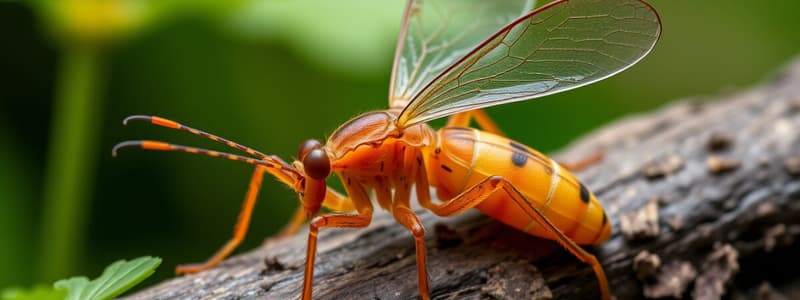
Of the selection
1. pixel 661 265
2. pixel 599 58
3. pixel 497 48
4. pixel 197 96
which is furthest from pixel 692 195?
pixel 197 96

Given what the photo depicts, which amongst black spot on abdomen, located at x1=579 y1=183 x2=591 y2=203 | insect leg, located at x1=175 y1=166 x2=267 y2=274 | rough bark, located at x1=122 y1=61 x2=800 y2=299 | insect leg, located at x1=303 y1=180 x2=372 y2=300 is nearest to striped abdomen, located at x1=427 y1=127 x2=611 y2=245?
black spot on abdomen, located at x1=579 y1=183 x2=591 y2=203

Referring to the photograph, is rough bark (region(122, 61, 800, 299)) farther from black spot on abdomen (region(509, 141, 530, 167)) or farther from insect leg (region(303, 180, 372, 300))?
black spot on abdomen (region(509, 141, 530, 167))

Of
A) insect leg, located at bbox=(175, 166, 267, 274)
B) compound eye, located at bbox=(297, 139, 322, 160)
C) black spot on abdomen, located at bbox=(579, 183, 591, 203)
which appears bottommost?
black spot on abdomen, located at bbox=(579, 183, 591, 203)

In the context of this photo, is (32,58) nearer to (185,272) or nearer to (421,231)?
(185,272)

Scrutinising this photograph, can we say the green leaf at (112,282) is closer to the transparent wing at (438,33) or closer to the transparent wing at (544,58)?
the transparent wing at (544,58)

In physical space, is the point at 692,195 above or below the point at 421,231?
below

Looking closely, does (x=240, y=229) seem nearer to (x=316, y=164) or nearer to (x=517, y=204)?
(x=316, y=164)

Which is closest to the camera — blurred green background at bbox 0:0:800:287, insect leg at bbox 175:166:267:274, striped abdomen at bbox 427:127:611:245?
striped abdomen at bbox 427:127:611:245

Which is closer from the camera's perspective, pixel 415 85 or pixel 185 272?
pixel 185 272
